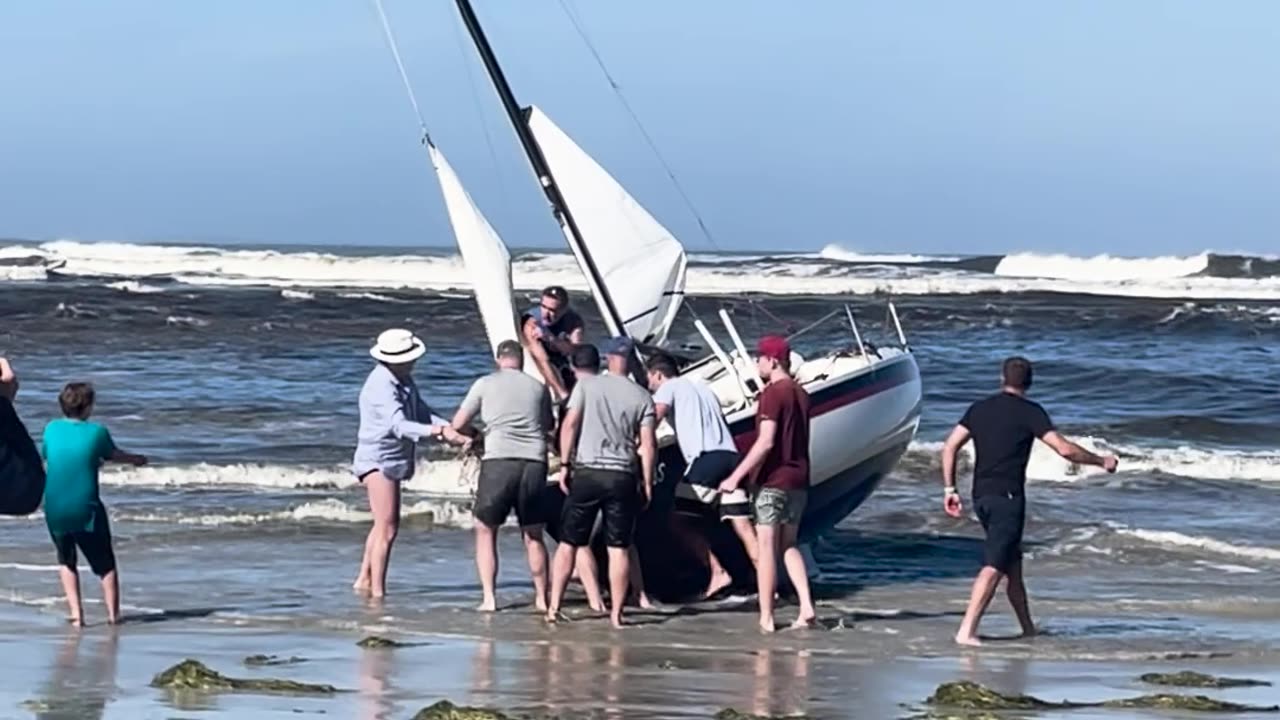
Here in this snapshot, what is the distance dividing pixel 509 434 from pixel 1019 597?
2772 mm

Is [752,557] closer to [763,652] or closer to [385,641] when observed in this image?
[763,652]

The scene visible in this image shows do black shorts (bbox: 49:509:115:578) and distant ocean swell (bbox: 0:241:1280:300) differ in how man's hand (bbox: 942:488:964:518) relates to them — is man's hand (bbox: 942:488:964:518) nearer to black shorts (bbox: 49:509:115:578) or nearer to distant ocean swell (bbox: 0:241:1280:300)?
black shorts (bbox: 49:509:115:578)

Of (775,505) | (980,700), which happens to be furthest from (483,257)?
(980,700)

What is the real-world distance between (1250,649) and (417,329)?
107 ft

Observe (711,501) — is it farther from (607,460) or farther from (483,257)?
(483,257)

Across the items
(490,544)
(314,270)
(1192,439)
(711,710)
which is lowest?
(711,710)

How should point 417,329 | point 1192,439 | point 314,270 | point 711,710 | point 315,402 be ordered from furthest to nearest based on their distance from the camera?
point 314,270 → point 417,329 → point 315,402 → point 1192,439 → point 711,710

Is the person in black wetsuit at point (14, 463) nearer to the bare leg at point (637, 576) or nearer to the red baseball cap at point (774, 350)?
the bare leg at point (637, 576)

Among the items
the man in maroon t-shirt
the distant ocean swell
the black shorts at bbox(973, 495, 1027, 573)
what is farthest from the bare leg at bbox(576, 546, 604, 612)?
the distant ocean swell

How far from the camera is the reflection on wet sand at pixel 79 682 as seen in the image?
823cm

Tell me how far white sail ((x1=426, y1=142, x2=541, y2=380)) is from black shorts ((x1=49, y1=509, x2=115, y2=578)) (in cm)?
254

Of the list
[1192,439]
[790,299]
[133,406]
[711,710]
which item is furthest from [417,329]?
[711,710]

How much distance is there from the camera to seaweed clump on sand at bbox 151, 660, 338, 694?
29.2 ft

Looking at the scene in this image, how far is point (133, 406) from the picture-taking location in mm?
25438
